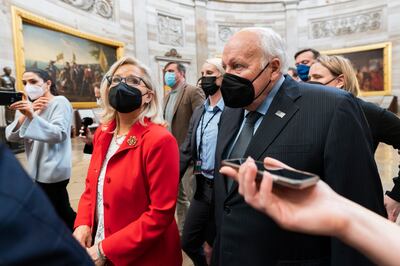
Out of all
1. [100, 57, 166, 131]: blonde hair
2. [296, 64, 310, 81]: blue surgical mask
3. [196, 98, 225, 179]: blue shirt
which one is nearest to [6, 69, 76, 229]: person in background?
[100, 57, 166, 131]: blonde hair

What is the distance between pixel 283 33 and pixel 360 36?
12.9 feet

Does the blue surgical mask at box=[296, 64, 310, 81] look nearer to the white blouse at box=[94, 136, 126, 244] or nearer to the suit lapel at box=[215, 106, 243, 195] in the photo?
the suit lapel at box=[215, 106, 243, 195]

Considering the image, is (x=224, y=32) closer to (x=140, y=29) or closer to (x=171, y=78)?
(x=140, y=29)

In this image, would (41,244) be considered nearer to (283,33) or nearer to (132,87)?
(132,87)

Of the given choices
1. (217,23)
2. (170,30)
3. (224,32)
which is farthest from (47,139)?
(224,32)

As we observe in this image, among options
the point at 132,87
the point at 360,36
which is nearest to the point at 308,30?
the point at 360,36

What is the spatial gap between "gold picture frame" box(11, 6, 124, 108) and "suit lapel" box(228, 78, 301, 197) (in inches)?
361

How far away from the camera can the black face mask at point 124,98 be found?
2.19 m

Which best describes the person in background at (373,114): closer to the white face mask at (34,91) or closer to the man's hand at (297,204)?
the man's hand at (297,204)

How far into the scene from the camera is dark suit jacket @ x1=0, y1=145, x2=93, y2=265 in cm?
57

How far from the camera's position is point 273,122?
5.60 ft

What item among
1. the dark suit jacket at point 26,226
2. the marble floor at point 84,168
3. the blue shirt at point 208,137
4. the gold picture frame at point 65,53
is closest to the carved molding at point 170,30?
the gold picture frame at point 65,53

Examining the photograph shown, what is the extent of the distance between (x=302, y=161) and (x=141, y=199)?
939 millimetres

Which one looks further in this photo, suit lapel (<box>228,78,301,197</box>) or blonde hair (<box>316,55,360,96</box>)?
blonde hair (<box>316,55,360,96</box>)
